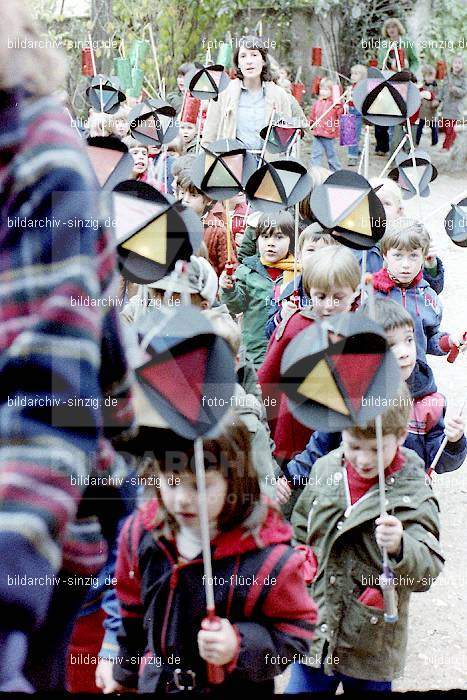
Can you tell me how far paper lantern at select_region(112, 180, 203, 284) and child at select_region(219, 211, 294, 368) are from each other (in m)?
1.59

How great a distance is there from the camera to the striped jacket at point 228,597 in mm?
1584

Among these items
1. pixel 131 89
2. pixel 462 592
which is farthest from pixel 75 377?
pixel 131 89

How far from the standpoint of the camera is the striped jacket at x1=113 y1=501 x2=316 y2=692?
5.20ft

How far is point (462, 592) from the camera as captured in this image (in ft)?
10.1

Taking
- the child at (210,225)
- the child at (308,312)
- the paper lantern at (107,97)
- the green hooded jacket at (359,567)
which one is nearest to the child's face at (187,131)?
the paper lantern at (107,97)

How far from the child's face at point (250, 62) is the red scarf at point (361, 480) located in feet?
13.4

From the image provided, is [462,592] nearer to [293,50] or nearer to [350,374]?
[350,374]

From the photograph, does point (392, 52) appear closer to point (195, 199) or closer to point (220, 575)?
point (195, 199)

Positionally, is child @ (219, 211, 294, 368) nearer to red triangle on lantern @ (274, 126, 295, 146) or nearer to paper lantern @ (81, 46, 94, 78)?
red triangle on lantern @ (274, 126, 295, 146)

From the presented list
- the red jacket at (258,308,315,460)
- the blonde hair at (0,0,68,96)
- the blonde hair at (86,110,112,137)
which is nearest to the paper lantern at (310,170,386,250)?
the red jacket at (258,308,315,460)

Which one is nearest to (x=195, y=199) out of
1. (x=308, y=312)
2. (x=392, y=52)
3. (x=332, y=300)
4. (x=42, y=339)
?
(x=308, y=312)

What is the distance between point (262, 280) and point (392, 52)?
8.08 m

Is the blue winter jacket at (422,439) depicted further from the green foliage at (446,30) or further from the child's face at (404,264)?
the green foliage at (446,30)

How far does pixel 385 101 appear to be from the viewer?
10.9 feet
